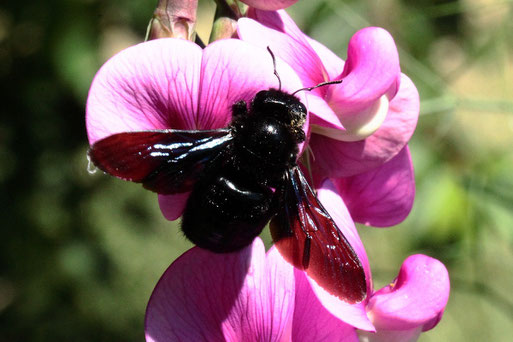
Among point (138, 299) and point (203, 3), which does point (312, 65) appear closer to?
point (203, 3)

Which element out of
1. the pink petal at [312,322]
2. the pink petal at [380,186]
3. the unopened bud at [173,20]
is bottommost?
the pink petal at [312,322]

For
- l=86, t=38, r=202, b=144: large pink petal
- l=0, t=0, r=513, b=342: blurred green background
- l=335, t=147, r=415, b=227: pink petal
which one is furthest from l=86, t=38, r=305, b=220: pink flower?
l=0, t=0, r=513, b=342: blurred green background

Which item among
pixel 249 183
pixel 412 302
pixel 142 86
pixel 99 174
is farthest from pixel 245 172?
pixel 99 174

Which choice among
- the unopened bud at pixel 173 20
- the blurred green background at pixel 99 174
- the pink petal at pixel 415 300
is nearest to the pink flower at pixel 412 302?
the pink petal at pixel 415 300

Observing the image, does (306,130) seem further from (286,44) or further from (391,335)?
(391,335)

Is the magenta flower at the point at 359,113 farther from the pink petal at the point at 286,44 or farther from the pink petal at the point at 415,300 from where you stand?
the pink petal at the point at 415,300

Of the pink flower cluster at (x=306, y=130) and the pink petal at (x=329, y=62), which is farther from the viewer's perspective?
the pink petal at (x=329, y=62)

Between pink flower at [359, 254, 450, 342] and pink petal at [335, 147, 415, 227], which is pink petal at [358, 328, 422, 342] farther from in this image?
pink petal at [335, 147, 415, 227]
